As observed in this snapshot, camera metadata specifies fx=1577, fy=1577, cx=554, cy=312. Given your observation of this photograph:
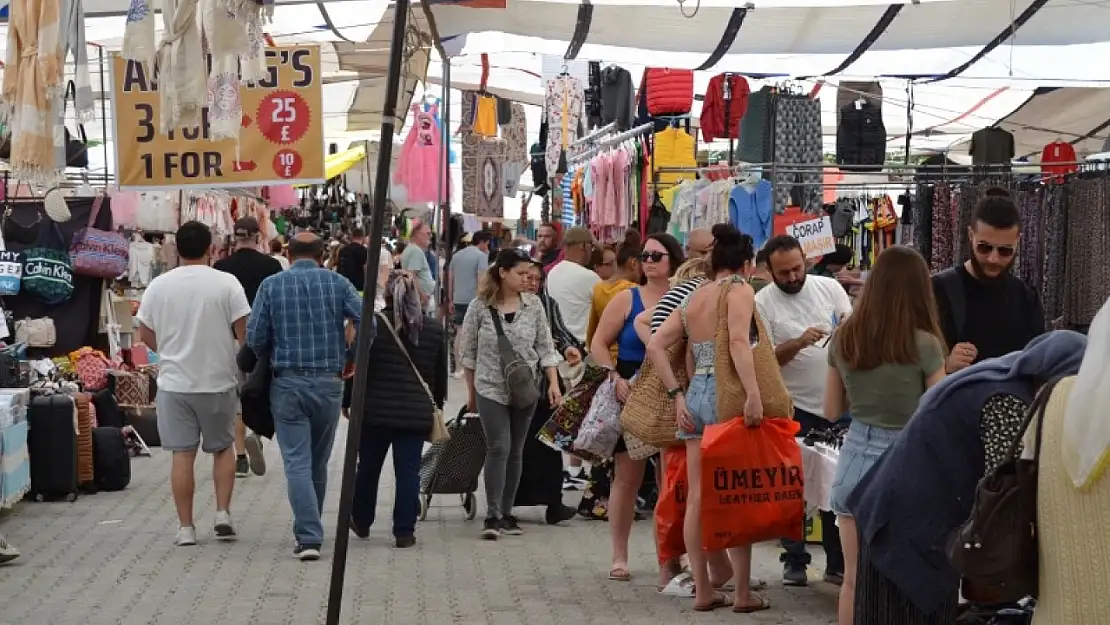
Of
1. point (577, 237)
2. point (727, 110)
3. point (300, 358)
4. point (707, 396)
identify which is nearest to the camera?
point (707, 396)

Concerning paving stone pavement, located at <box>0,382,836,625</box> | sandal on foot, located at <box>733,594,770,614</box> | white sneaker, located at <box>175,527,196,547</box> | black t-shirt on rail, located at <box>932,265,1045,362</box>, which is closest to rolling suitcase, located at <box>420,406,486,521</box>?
paving stone pavement, located at <box>0,382,836,625</box>

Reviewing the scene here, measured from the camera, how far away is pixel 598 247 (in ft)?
40.4

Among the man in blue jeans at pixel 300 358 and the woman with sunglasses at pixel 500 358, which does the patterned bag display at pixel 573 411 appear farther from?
the man in blue jeans at pixel 300 358

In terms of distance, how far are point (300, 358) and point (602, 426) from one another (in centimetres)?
183

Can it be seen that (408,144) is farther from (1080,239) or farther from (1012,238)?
(1012,238)

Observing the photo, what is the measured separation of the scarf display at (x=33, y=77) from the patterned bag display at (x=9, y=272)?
5.83 metres

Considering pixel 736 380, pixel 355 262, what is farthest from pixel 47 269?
pixel 736 380

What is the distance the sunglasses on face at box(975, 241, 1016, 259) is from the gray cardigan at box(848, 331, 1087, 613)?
228 cm

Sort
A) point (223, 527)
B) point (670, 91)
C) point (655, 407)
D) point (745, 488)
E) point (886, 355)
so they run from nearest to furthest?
point (886, 355) → point (745, 488) → point (655, 407) → point (223, 527) → point (670, 91)

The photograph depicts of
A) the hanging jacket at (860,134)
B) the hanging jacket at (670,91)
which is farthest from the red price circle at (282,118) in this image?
the hanging jacket at (670,91)

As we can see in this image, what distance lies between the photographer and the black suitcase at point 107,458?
476 inches

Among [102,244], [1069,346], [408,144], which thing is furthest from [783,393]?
[408,144]

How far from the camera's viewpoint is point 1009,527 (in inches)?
130

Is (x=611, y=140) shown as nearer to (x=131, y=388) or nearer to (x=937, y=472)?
(x=131, y=388)
